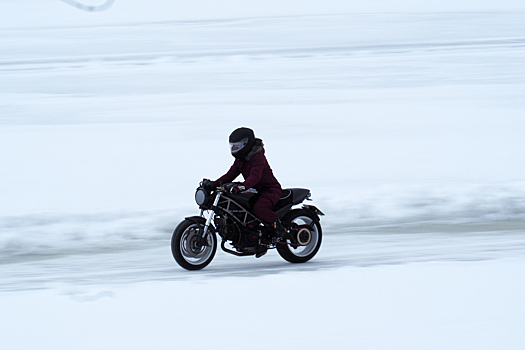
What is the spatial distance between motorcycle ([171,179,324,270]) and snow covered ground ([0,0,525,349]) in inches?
6.9

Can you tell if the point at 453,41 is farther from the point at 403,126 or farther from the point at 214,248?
the point at 214,248

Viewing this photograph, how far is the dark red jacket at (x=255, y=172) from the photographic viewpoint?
608 cm

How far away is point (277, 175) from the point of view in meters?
10.5

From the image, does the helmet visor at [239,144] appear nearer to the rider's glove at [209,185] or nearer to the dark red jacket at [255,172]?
the dark red jacket at [255,172]

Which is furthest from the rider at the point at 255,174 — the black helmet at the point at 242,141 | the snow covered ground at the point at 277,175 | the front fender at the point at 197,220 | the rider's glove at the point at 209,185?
the snow covered ground at the point at 277,175

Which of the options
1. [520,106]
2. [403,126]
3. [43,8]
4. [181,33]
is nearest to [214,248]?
[403,126]

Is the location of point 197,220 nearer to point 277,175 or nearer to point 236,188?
point 236,188

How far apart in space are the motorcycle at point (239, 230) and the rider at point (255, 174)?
7cm

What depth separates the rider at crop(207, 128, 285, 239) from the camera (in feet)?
20.0

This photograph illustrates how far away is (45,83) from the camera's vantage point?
1758 centimetres

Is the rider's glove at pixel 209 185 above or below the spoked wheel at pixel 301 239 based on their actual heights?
above

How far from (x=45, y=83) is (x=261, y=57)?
6162 millimetres

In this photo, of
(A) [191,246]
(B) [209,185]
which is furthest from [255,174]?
(A) [191,246]

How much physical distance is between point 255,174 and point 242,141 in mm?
305
